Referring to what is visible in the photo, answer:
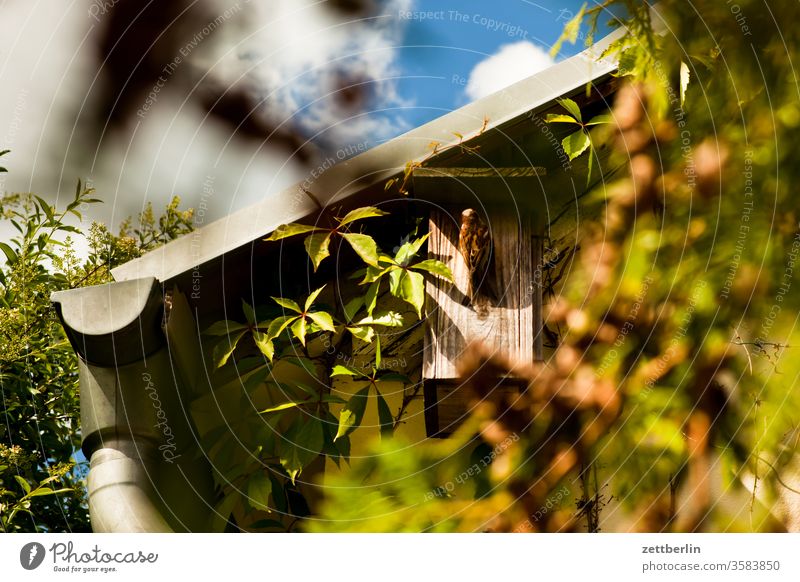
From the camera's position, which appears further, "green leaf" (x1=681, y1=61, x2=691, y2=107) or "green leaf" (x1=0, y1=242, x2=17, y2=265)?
"green leaf" (x1=0, y1=242, x2=17, y2=265)

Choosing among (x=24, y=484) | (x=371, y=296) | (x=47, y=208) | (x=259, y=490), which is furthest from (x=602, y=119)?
(x=24, y=484)

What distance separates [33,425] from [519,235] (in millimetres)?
994

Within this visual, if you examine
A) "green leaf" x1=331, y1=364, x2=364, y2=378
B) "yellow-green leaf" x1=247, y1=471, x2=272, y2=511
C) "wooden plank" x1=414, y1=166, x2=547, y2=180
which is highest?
"wooden plank" x1=414, y1=166, x2=547, y2=180

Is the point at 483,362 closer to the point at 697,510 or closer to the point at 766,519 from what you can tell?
the point at 697,510

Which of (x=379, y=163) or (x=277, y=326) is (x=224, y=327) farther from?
(x=379, y=163)

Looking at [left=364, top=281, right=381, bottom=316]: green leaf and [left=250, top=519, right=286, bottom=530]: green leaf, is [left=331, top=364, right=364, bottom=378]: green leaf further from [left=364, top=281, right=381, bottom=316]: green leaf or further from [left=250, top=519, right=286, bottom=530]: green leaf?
[left=250, top=519, right=286, bottom=530]: green leaf

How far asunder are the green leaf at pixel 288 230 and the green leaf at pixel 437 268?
7.7 inches

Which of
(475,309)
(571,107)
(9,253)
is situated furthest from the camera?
(9,253)

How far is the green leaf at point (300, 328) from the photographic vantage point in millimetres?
1334

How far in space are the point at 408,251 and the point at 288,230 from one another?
0.20 m

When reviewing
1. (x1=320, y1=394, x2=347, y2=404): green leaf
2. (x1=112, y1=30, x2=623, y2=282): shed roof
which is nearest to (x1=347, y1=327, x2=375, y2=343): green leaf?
(x1=320, y1=394, x2=347, y2=404): green leaf

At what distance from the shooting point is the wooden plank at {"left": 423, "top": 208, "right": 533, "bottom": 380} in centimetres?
122

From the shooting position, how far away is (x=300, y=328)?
134 cm

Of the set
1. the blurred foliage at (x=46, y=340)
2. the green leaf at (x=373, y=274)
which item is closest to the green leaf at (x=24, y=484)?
the blurred foliage at (x=46, y=340)
